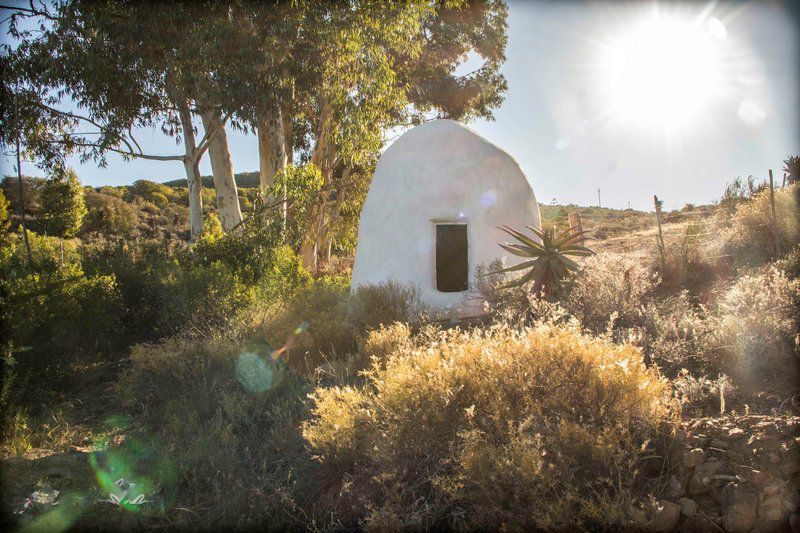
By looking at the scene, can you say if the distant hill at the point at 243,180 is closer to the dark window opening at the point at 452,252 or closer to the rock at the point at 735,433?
the dark window opening at the point at 452,252

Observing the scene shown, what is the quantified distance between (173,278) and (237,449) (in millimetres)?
4456

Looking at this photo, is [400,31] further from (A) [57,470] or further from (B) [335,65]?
(A) [57,470]

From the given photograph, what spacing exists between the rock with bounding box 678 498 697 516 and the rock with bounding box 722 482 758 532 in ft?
0.40

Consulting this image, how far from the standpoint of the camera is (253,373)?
17.0 feet

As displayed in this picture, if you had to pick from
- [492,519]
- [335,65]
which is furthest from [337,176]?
[492,519]

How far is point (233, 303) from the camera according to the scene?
7906 mm

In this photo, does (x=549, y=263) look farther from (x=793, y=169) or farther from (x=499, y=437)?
(x=793, y=169)

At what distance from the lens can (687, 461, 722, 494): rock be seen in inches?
97.9

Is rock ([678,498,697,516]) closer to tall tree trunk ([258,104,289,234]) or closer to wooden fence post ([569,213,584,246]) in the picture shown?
wooden fence post ([569,213,584,246])

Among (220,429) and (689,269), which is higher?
(689,269)

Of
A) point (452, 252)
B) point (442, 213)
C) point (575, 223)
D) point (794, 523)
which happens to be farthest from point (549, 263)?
point (794, 523)

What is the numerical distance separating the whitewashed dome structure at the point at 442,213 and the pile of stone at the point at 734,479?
16.9ft

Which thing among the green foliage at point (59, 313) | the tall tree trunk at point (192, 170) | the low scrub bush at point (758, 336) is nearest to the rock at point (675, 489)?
the low scrub bush at point (758, 336)

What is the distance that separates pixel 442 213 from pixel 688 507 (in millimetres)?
6312
